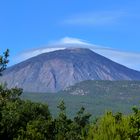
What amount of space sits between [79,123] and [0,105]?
53.2 metres

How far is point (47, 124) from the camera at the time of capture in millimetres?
102250

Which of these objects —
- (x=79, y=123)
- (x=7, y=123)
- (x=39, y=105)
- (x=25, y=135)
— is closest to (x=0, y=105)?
(x=7, y=123)

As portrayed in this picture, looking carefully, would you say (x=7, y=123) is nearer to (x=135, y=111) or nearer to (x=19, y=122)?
(x=19, y=122)

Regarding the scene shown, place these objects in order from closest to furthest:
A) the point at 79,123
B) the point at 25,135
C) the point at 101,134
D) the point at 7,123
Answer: the point at 101,134, the point at 25,135, the point at 7,123, the point at 79,123

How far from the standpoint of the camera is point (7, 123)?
8525 centimetres

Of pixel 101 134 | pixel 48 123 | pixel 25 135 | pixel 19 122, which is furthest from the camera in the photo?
pixel 48 123

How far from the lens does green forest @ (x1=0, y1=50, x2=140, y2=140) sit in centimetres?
5619

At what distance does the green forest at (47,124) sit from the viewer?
184 ft

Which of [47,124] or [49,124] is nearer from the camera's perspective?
[47,124]

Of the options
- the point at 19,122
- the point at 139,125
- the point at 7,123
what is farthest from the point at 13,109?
the point at 139,125

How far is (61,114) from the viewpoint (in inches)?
4916

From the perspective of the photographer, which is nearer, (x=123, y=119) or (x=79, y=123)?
(x=123, y=119)

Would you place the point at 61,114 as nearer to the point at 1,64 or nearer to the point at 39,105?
the point at 39,105

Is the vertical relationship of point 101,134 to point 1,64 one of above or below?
below
